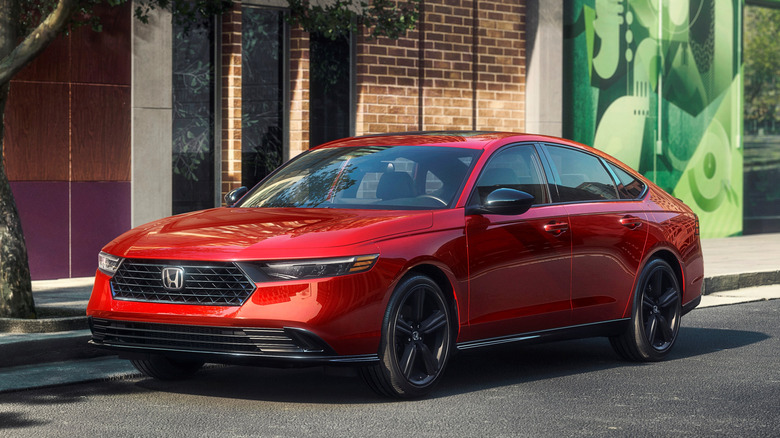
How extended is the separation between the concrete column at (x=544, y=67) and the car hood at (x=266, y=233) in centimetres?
1200

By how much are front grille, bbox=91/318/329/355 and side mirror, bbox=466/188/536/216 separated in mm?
1504

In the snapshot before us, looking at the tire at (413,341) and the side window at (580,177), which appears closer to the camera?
the tire at (413,341)

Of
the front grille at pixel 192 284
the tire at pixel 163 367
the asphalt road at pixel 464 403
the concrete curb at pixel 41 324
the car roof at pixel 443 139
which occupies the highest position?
the car roof at pixel 443 139

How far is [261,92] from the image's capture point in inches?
624

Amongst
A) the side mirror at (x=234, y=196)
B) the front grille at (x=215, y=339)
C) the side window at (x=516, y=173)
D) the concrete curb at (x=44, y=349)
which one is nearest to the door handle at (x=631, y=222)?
the side window at (x=516, y=173)

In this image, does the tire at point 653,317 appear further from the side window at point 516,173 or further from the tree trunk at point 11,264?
the tree trunk at point 11,264

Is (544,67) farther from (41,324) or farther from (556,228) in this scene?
(41,324)

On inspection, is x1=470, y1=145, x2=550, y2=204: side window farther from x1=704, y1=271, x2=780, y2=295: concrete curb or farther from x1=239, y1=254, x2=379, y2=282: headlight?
x1=704, y1=271, x2=780, y2=295: concrete curb

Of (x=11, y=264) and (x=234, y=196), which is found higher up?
(x=234, y=196)

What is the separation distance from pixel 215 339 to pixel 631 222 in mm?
3419

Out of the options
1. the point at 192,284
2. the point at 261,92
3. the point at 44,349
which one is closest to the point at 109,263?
the point at 192,284

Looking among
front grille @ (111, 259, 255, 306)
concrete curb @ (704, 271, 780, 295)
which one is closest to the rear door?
front grille @ (111, 259, 255, 306)

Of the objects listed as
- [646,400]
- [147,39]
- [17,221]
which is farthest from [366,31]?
[646,400]

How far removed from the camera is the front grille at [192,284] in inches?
265
